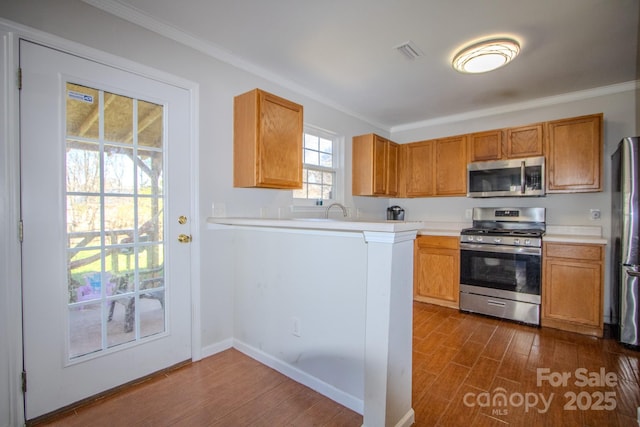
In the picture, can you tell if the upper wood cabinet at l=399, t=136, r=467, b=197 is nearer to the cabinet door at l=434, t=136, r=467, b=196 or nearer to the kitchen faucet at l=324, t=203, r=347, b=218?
the cabinet door at l=434, t=136, r=467, b=196

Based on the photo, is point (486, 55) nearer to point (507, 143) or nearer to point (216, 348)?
point (507, 143)

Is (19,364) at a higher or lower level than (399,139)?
lower

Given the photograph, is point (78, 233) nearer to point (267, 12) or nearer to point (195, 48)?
point (195, 48)

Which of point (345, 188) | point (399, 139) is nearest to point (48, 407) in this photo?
point (345, 188)

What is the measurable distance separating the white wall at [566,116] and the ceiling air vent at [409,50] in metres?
1.95

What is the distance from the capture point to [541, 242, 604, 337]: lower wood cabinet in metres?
2.72

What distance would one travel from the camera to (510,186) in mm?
3430

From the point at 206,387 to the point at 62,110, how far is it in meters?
1.92

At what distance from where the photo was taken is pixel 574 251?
9.23 feet

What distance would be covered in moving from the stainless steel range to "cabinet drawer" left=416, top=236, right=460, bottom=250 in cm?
9

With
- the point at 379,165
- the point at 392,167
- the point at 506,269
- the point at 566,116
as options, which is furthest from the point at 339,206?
the point at 566,116

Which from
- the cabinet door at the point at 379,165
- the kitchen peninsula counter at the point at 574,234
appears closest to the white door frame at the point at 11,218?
the cabinet door at the point at 379,165

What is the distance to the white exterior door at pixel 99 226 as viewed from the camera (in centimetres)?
162

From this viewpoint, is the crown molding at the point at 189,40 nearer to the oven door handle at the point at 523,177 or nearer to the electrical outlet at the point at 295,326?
the electrical outlet at the point at 295,326
